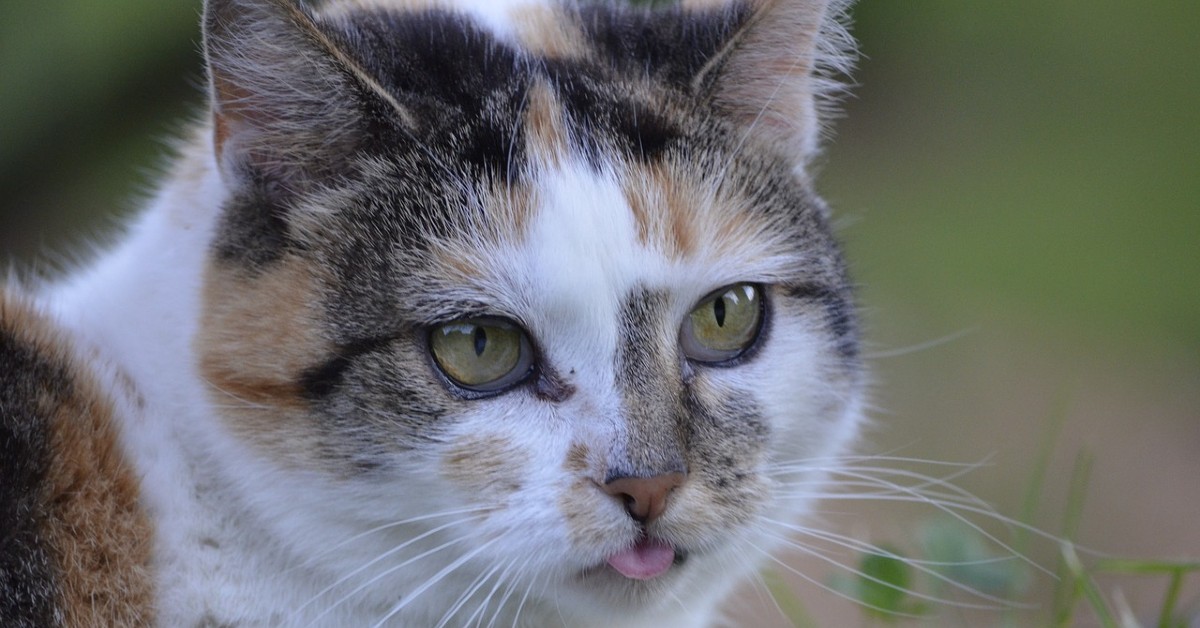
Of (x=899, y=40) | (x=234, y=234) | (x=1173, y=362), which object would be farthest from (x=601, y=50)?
(x=899, y=40)

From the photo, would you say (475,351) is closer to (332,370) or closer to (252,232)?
(332,370)

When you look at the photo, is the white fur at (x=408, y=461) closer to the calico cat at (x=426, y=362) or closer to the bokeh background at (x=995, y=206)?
the calico cat at (x=426, y=362)

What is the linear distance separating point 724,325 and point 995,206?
17.9 feet

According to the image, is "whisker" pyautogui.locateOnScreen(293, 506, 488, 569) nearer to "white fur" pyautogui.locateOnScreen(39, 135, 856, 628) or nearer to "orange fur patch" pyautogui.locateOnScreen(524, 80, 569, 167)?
"white fur" pyautogui.locateOnScreen(39, 135, 856, 628)

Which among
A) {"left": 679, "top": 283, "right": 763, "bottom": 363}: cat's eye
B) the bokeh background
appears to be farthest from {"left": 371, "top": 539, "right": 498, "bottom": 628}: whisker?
the bokeh background

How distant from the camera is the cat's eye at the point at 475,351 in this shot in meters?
2.06

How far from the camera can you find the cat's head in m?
1.99

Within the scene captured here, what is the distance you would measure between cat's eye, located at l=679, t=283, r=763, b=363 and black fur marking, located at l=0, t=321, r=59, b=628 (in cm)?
117

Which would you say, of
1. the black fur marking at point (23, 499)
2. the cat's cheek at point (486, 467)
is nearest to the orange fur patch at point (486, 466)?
the cat's cheek at point (486, 467)

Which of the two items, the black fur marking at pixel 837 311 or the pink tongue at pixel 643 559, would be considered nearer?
the pink tongue at pixel 643 559

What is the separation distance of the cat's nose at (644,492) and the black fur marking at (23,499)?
97 cm

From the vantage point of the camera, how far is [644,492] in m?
1.93

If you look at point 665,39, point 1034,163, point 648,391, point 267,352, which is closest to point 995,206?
point 1034,163

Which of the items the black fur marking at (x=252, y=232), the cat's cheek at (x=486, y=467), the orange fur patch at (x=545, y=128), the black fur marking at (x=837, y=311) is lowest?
the cat's cheek at (x=486, y=467)
